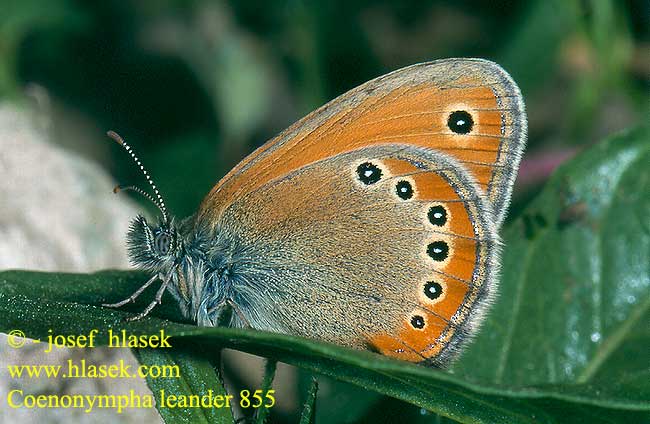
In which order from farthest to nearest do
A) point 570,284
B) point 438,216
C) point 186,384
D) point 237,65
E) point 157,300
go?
point 237,65 < point 570,284 < point 438,216 < point 157,300 < point 186,384

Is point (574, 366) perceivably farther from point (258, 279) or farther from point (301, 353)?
point (301, 353)

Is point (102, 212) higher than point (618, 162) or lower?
lower

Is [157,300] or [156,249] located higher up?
[156,249]

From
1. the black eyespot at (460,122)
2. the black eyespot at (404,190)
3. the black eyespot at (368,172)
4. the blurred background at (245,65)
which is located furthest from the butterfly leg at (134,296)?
the blurred background at (245,65)

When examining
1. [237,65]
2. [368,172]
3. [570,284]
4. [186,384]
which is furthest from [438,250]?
[237,65]

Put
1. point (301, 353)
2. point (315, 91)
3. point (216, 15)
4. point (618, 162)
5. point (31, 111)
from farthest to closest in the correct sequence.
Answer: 1. point (216, 15)
2. point (315, 91)
3. point (31, 111)
4. point (618, 162)
5. point (301, 353)

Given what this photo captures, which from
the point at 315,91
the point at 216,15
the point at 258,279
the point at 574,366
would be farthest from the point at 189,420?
the point at 216,15

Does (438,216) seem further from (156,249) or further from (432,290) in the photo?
(156,249)
